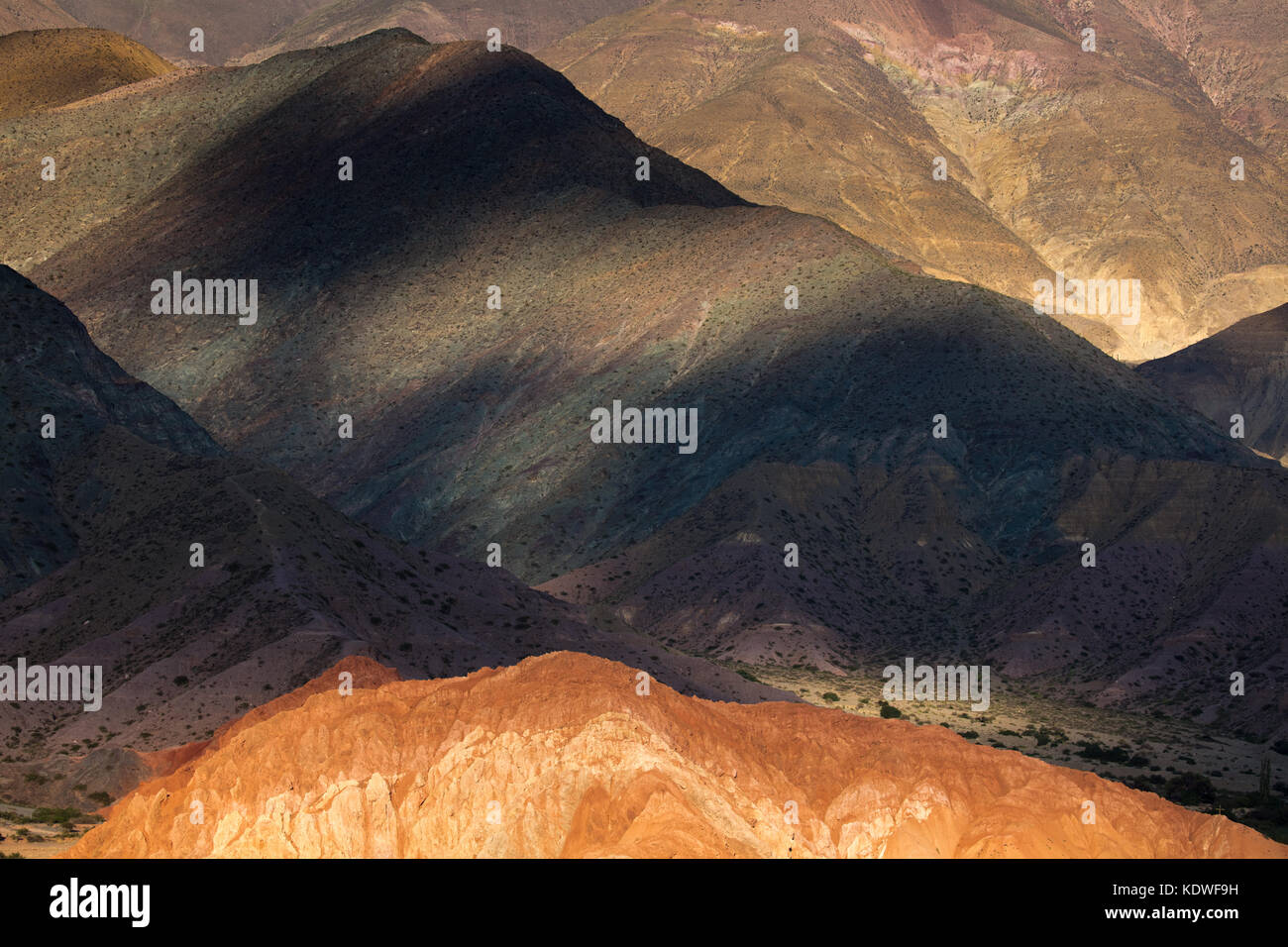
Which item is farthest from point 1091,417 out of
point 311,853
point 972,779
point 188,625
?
point 311,853
